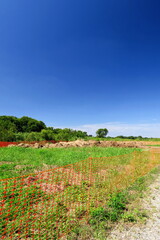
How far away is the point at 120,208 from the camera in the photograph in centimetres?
388

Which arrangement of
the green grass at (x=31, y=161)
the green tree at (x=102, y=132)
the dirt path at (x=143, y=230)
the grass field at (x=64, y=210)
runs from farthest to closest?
the green tree at (x=102, y=132) < the green grass at (x=31, y=161) < the grass field at (x=64, y=210) < the dirt path at (x=143, y=230)

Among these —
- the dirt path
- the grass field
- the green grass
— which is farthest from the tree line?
the dirt path

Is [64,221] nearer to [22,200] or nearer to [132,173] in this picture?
[22,200]

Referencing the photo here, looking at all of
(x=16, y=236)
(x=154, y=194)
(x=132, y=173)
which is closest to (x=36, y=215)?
(x=16, y=236)

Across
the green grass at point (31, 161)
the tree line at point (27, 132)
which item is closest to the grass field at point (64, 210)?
the green grass at point (31, 161)

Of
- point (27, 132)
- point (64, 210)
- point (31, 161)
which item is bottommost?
point (64, 210)

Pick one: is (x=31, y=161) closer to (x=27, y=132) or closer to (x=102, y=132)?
(x=27, y=132)

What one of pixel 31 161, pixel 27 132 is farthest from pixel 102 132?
pixel 31 161

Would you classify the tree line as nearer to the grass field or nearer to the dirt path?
the grass field

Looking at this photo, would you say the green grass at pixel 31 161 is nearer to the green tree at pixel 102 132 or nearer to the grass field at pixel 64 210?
the grass field at pixel 64 210

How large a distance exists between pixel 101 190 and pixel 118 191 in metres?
0.69

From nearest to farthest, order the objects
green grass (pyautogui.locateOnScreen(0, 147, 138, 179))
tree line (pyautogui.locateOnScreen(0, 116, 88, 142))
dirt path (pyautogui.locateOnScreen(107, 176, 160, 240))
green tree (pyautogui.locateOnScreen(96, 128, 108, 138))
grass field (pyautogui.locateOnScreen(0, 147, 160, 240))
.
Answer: dirt path (pyautogui.locateOnScreen(107, 176, 160, 240)), grass field (pyautogui.locateOnScreen(0, 147, 160, 240)), green grass (pyautogui.locateOnScreen(0, 147, 138, 179)), tree line (pyautogui.locateOnScreen(0, 116, 88, 142)), green tree (pyautogui.locateOnScreen(96, 128, 108, 138))

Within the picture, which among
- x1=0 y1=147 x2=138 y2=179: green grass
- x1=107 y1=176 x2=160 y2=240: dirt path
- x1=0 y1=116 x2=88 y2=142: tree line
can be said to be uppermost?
x1=0 y1=116 x2=88 y2=142: tree line

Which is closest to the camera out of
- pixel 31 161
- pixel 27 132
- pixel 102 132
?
pixel 31 161
